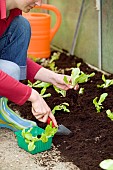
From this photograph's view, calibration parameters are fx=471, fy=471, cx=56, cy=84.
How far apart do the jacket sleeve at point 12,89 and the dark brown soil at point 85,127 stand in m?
0.35

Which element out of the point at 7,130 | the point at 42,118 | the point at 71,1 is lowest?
the point at 7,130

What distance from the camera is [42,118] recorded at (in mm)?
2072

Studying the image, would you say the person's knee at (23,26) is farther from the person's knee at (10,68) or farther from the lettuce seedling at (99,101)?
the lettuce seedling at (99,101)

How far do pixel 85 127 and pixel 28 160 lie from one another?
0.40 metres

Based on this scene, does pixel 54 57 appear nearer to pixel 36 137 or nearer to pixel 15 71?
pixel 15 71

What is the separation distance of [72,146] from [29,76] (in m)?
0.47

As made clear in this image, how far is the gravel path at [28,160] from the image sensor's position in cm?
207

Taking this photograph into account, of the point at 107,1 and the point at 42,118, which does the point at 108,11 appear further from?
the point at 42,118

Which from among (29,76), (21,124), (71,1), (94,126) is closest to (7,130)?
(21,124)

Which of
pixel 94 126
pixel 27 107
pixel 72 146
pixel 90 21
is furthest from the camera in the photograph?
pixel 90 21

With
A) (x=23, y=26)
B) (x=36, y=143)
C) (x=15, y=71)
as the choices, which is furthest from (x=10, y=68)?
(x=36, y=143)

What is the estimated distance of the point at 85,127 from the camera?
2.41m

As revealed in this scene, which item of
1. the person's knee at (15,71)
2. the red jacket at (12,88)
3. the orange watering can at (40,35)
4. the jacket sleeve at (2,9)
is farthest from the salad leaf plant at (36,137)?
the orange watering can at (40,35)

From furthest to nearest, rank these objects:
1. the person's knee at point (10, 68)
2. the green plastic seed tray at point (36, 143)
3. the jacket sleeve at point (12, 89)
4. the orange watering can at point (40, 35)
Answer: the orange watering can at point (40, 35)
the person's knee at point (10, 68)
the green plastic seed tray at point (36, 143)
the jacket sleeve at point (12, 89)
